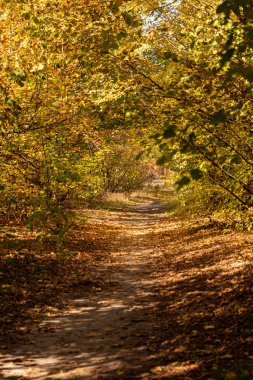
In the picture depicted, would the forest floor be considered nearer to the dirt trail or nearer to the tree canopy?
the dirt trail

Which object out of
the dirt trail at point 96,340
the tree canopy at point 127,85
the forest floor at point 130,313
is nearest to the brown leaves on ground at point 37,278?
the forest floor at point 130,313

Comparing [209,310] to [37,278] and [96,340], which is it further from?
[37,278]

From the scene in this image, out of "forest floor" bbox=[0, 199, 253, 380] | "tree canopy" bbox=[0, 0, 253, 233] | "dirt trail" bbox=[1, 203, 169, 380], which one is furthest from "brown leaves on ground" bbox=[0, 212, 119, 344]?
"tree canopy" bbox=[0, 0, 253, 233]

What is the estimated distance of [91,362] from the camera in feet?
19.5

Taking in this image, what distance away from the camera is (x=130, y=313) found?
327 inches

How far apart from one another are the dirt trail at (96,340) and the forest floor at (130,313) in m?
0.02

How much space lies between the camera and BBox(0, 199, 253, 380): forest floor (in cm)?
560

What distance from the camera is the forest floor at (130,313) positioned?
18.4 ft

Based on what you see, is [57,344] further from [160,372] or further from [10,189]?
[10,189]

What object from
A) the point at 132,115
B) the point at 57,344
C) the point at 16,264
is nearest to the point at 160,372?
the point at 57,344

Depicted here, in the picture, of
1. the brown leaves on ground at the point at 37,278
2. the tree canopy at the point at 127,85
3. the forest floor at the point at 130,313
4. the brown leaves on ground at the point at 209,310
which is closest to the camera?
the brown leaves on ground at the point at 209,310

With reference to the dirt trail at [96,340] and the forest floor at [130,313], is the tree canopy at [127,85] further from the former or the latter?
the dirt trail at [96,340]

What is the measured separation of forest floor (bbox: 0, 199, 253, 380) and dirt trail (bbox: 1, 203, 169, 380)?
0.02m

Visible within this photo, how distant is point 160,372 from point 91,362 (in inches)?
44.0
